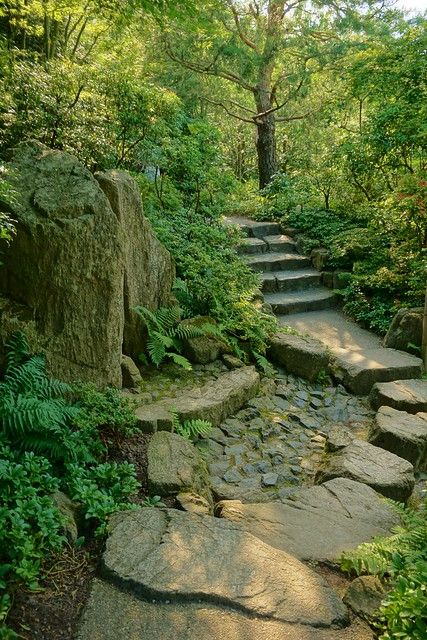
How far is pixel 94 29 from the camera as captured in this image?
29.6 ft

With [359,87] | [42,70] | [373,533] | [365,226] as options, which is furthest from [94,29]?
[373,533]

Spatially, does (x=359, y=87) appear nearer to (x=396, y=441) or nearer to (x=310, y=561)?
(x=396, y=441)

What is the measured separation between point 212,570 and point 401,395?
435cm

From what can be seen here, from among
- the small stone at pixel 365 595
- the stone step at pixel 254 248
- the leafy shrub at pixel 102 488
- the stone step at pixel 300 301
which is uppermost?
the stone step at pixel 254 248

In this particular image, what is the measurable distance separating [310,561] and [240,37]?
11328mm

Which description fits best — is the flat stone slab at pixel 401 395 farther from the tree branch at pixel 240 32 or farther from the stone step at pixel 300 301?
the tree branch at pixel 240 32

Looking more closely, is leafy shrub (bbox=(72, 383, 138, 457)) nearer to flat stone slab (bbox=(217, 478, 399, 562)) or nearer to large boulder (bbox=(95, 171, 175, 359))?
flat stone slab (bbox=(217, 478, 399, 562))

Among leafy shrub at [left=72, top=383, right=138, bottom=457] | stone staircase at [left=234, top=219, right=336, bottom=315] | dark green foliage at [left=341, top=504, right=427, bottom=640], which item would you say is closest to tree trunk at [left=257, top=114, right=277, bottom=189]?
stone staircase at [left=234, top=219, right=336, bottom=315]

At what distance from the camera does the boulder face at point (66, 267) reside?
4527mm

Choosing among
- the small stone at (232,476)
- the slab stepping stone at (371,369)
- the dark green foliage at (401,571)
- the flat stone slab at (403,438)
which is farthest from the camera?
the slab stepping stone at (371,369)

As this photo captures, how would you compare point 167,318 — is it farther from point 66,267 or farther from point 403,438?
point 403,438

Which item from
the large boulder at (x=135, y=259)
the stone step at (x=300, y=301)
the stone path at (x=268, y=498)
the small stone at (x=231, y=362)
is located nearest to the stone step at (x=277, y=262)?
the stone step at (x=300, y=301)

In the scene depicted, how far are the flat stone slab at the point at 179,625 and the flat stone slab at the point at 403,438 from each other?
2.99 meters

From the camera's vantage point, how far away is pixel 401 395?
6.55m
